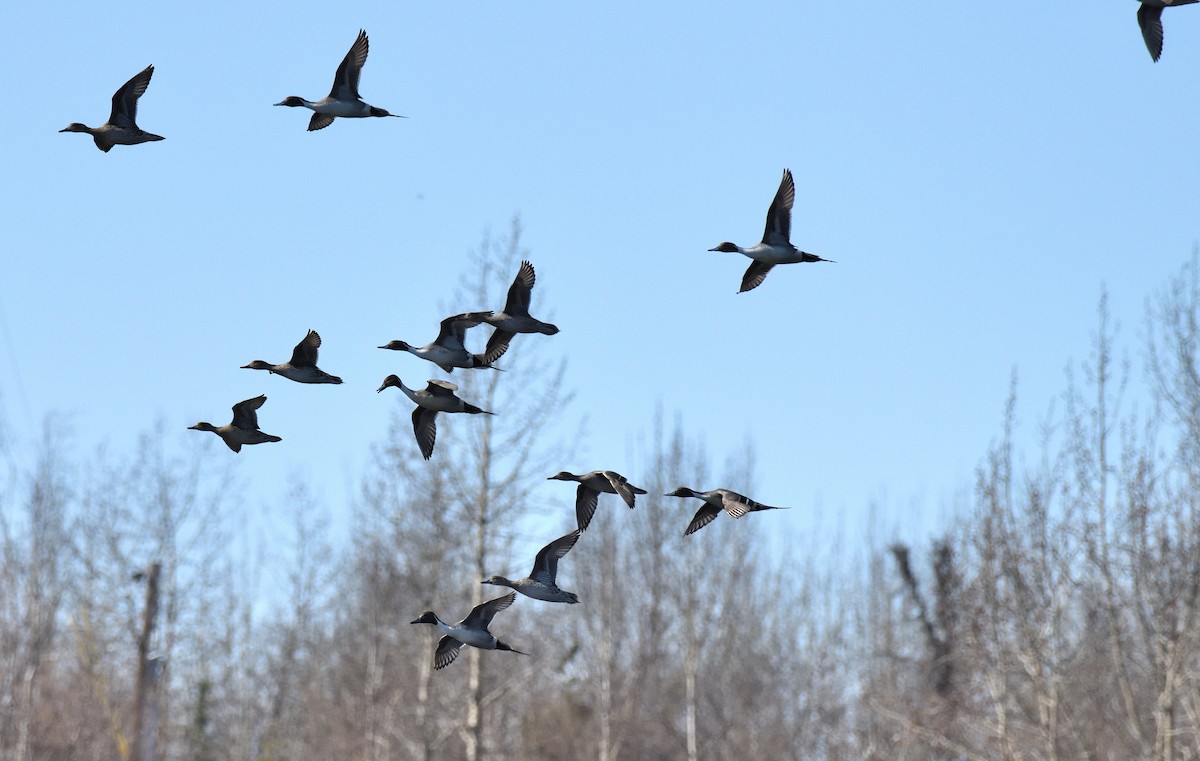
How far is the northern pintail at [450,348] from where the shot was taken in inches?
376

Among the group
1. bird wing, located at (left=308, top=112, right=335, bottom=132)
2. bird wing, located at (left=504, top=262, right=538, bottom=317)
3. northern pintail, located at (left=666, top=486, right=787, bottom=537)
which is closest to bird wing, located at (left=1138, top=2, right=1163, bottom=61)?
northern pintail, located at (left=666, top=486, right=787, bottom=537)

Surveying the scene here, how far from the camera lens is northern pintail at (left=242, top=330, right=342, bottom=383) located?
9508 millimetres

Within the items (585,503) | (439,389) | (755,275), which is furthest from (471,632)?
(755,275)

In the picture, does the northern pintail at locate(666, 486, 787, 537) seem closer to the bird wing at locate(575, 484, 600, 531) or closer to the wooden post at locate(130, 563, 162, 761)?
the bird wing at locate(575, 484, 600, 531)

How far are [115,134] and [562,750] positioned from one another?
94.0ft

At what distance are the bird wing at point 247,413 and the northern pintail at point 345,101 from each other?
6.63ft

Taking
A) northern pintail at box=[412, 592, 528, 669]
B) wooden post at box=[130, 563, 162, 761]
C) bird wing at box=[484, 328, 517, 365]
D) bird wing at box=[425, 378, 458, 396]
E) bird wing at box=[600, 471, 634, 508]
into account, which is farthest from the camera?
wooden post at box=[130, 563, 162, 761]

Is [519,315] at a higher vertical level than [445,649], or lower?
higher

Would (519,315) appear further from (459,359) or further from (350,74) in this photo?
(350,74)

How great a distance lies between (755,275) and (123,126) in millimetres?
4476

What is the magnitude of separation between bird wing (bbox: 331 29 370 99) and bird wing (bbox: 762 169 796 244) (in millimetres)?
3046

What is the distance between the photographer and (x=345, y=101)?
33.6 ft

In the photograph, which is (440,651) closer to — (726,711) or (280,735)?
(726,711)

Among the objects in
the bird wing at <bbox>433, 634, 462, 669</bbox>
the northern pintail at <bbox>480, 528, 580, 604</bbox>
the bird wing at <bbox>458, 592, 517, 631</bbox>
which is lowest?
the bird wing at <bbox>433, 634, 462, 669</bbox>
